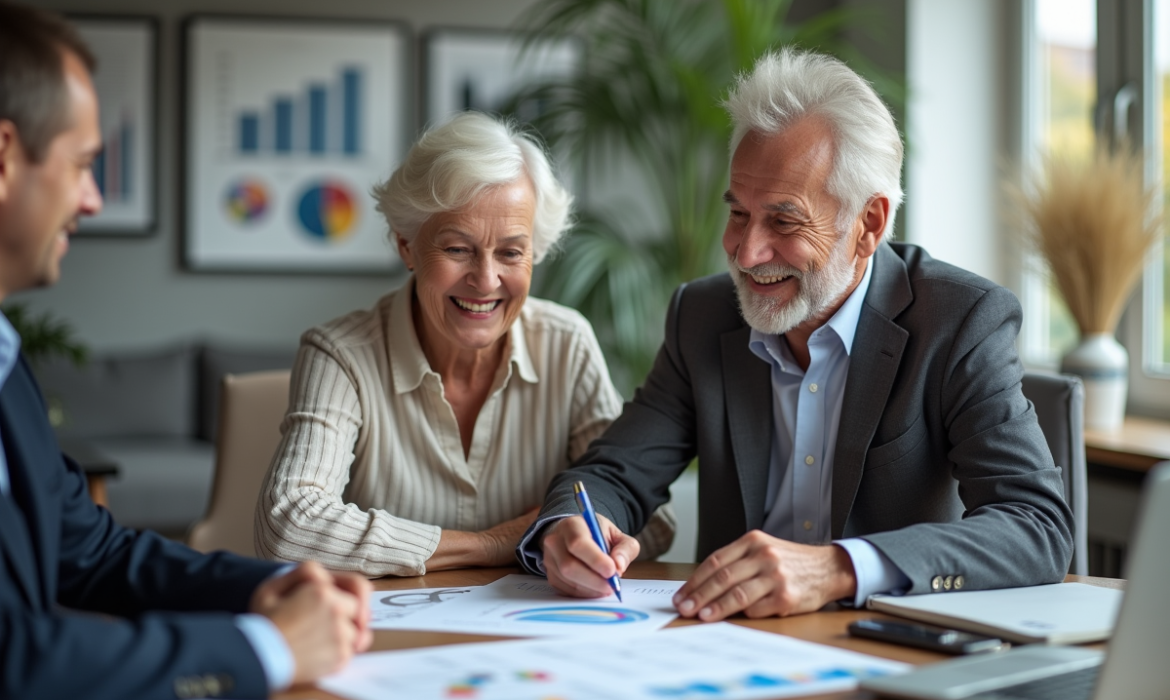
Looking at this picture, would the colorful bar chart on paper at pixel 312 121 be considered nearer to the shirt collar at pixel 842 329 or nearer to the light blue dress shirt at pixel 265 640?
the shirt collar at pixel 842 329

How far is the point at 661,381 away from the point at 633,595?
606mm

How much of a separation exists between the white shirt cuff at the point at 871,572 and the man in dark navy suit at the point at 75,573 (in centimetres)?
58

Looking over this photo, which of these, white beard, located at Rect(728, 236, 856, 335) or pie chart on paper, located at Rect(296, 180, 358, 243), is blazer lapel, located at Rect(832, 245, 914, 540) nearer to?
white beard, located at Rect(728, 236, 856, 335)

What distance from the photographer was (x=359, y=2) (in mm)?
5203

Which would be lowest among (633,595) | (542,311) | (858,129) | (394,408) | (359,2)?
(633,595)

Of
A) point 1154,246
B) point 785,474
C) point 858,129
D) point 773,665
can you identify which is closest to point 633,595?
point 773,665

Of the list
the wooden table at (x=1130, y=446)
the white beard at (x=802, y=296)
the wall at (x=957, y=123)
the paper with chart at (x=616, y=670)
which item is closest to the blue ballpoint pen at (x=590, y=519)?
the paper with chart at (x=616, y=670)

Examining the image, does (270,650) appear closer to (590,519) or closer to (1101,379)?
(590,519)

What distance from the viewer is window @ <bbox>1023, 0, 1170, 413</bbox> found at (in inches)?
133

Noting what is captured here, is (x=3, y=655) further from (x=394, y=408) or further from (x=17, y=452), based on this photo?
(x=394, y=408)

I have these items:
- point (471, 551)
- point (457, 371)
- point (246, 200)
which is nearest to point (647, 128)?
point (246, 200)

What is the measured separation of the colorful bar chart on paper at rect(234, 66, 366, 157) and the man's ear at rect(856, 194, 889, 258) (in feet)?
12.2

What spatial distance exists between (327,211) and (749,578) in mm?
4187

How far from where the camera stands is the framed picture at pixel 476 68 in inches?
207
